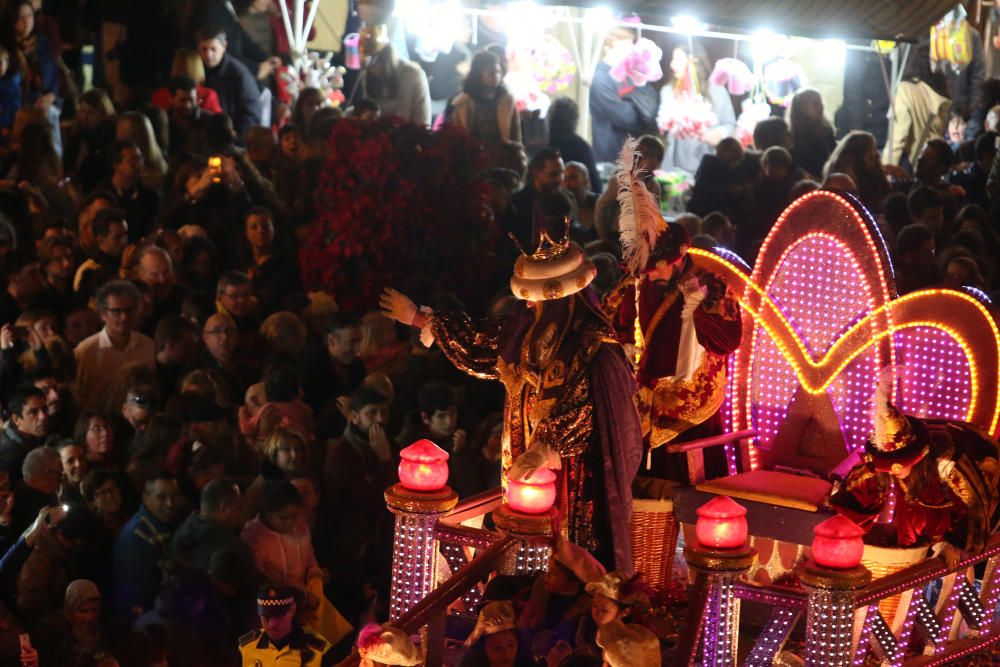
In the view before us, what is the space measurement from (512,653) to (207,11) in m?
7.05

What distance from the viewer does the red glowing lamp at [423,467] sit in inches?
229

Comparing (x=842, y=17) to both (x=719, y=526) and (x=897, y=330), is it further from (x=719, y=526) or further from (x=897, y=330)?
(x=719, y=526)

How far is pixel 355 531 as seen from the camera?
702cm

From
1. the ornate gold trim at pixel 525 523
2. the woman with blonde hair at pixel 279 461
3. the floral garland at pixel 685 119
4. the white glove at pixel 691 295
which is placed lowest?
the woman with blonde hair at pixel 279 461

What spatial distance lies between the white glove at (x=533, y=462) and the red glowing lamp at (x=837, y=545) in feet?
3.39

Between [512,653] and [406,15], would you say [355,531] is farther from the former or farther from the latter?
[406,15]

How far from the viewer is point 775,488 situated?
6598 mm

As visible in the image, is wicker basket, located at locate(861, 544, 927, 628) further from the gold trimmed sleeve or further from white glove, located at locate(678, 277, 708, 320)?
the gold trimmed sleeve

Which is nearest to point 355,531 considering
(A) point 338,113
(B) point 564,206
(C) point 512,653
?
(C) point 512,653

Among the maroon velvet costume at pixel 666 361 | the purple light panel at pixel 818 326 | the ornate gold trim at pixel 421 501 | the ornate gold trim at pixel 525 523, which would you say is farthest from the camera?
the purple light panel at pixel 818 326

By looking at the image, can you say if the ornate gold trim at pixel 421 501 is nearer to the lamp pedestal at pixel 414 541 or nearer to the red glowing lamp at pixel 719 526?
the lamp pedestal at pixel 414 541

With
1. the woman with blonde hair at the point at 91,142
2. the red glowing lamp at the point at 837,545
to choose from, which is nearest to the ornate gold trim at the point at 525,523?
the red glowing lamp at the point at 837,545

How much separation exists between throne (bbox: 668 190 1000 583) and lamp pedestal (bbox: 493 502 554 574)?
1202 millimetres

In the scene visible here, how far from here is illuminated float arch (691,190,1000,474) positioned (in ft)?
21.3
